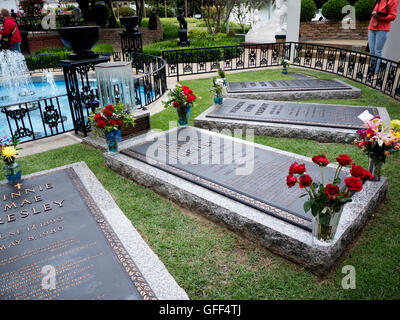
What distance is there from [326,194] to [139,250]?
2.00m

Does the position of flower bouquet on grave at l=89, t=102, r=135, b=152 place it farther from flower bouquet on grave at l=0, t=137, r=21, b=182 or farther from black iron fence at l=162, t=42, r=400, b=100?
black iron fence at l=162, t=42, r=400, b=100

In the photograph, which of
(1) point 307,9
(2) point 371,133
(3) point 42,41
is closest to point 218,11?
(1) point 307,9

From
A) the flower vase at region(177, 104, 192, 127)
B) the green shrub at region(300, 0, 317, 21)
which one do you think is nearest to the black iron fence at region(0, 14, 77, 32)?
the green shrub at region(300, 0, 317, 21)

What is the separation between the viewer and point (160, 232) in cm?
407

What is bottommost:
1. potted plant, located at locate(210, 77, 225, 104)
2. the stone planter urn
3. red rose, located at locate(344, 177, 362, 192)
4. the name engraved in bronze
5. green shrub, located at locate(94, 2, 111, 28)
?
the name engraved in bronze

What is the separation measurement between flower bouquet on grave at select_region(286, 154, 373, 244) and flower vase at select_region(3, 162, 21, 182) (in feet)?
13.4

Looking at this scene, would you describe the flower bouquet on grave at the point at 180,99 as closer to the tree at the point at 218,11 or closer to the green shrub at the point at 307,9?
the green shrub at the point at 307,9

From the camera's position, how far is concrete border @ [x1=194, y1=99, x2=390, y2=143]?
625 centimetres

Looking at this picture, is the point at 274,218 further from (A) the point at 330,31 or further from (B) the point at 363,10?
(B) the point at 363,10

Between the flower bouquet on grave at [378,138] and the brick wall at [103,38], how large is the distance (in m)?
21.7

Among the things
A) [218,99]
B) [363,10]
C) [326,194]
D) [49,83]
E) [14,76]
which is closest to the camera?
[326,194]

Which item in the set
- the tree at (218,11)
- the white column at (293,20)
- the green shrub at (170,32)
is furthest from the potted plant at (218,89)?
the green shrub at (170,32)

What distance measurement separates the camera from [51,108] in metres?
7.44

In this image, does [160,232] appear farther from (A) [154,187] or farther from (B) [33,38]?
(B) [33,38]
